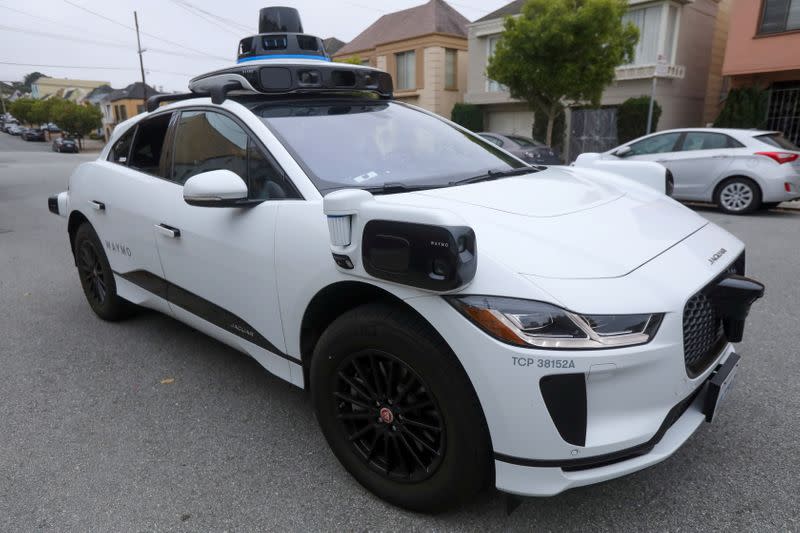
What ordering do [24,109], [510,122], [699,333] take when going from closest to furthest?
[699,333] → [510,122] → [24,109]

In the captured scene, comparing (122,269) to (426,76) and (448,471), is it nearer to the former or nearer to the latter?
(448,471)

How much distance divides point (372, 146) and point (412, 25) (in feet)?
86.1

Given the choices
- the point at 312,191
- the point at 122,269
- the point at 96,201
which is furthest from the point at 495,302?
A: the point at 96,201

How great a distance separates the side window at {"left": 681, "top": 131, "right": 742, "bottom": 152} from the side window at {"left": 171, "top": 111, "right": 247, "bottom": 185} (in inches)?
341

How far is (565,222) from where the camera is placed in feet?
7.01

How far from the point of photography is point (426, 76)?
2556cm

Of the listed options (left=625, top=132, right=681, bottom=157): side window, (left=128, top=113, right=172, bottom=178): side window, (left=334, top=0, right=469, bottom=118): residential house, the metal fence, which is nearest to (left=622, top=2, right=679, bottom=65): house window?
the metal fence

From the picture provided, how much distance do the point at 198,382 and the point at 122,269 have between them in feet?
3.26

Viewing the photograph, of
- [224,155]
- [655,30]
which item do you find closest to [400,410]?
[224,155]

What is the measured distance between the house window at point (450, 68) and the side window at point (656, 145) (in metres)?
17.1

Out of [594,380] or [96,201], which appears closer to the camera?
[594,380]

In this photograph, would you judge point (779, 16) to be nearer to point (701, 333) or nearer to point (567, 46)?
point (567, 46)

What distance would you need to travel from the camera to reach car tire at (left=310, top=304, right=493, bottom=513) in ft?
6.04

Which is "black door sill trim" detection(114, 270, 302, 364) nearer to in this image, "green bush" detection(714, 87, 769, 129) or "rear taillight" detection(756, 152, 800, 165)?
"rear taillight" detection(756, 152, 800, 165)
